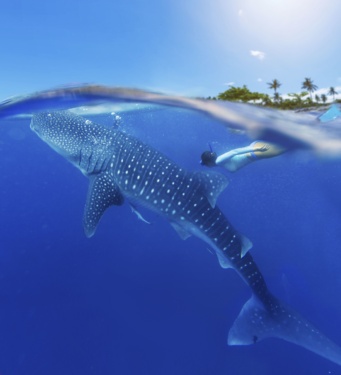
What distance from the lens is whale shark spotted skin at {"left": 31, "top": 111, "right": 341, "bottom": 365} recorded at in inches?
186

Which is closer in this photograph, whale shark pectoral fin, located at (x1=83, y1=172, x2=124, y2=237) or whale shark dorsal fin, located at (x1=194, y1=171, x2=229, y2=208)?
whale shark dorsal fin, located at (x1=194, y1=171, x2=229, y2=208)

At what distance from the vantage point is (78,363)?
5797 mm

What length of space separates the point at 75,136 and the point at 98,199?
1594 millimetres

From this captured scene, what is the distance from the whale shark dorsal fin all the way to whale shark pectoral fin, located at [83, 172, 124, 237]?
5.19 ft

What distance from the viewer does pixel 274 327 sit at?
479 centimetres

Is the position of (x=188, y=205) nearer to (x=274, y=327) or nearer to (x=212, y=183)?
(x=212, y=183)

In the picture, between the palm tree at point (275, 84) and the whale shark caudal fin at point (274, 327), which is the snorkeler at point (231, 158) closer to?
the palm tree at point (275, 84)

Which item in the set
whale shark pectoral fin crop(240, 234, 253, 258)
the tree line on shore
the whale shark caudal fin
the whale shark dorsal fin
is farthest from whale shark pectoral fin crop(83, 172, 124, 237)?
the tree line on shore

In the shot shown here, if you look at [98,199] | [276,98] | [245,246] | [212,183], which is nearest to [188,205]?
[212,183]

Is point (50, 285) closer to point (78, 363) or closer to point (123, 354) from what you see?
point (78, 363)

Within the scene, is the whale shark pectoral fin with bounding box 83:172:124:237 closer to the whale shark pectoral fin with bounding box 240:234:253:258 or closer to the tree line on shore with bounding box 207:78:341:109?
the whale shark pectoral fin with bounding box 240:234:253:258

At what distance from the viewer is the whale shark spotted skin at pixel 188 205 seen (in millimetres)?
4719

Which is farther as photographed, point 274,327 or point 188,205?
point 188,205

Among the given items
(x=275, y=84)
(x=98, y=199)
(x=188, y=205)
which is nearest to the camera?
(x=188, y=205)
